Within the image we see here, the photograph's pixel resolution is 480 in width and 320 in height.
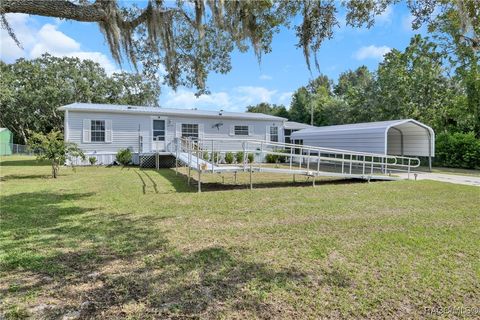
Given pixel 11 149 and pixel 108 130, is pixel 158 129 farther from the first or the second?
pixel 11 149

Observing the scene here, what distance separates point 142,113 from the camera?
1727 centimetres

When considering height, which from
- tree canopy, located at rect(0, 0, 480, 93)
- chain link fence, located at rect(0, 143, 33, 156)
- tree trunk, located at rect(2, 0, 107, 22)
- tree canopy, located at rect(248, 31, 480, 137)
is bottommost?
chain link fence, located at rect(0, 143, 33, 156)

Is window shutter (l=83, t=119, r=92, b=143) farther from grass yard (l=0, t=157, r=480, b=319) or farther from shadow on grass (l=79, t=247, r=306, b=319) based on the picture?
shadow on grass (l=79, t=247, r=306, b=319)

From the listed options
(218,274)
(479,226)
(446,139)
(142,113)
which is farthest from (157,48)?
(446,139)

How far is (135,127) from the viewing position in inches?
682

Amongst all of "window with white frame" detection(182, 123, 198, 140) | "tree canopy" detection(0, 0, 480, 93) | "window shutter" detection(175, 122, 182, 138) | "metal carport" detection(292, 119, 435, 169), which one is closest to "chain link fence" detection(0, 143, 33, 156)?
"window shutter" detection(175, 122, 182, 138)

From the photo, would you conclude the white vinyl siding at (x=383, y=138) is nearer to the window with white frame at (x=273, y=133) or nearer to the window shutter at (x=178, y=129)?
the window with white frame at (x=273, y=133)

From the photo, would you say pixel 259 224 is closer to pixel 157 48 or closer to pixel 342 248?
pixel 342 248

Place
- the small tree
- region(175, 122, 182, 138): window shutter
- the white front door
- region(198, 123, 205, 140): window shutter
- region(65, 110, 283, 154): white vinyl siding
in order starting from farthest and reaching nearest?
region(198, 123, 205, 140): window shutter
region(175, 122, 182, 138): window shutter
the white front door
region(65, 110, 283, 154): white vinyl siding
the small tree

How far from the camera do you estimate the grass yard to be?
2723mm

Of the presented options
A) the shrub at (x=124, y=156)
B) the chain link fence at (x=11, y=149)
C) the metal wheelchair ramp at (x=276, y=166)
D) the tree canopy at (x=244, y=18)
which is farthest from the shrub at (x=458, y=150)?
the chain link fence at (x=11, y=149)

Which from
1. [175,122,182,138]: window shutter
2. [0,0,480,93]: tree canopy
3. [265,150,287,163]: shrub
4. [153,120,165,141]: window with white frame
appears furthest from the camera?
[265,150,287,163]: shrub

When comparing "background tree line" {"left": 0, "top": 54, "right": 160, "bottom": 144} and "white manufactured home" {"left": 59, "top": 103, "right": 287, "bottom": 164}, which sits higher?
"background tree line" {"left": 0, "top": 54, "right": 160, "bottom": 144}

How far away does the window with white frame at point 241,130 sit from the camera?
781 inches
